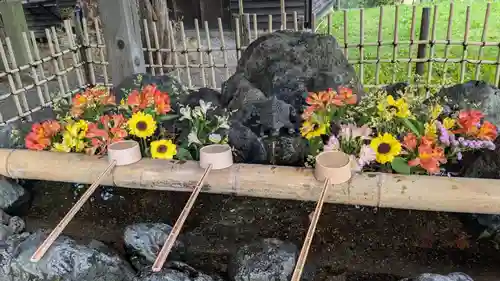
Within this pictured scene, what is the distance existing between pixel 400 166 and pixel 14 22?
697 cm

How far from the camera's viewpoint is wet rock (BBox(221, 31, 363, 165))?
320cm

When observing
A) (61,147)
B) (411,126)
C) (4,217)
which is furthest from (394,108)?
(4,217)

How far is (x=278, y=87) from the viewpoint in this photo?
142 inches

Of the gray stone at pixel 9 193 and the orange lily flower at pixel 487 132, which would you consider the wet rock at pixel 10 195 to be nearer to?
the gray stone at pixel 9 193

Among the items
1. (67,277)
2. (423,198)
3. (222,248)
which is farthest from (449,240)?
(67,277)

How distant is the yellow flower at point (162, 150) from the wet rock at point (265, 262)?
0.81 metres

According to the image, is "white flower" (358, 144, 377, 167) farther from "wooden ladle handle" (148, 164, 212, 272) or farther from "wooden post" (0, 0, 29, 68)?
"wooden post" (0, 0, 29, 68)

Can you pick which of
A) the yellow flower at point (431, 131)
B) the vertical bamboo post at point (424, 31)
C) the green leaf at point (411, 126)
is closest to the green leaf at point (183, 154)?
the green leaf at point (411, 126)

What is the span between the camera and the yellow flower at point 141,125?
10.0ft

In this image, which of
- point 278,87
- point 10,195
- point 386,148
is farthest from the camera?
point 278,87

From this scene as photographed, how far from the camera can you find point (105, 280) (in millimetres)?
2545

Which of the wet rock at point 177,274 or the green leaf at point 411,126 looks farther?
the green leaf at point 411,126

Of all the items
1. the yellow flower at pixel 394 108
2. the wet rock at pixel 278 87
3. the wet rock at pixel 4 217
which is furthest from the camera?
the wet rock at pixel 278 87

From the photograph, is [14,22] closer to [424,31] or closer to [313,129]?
[424,31]
